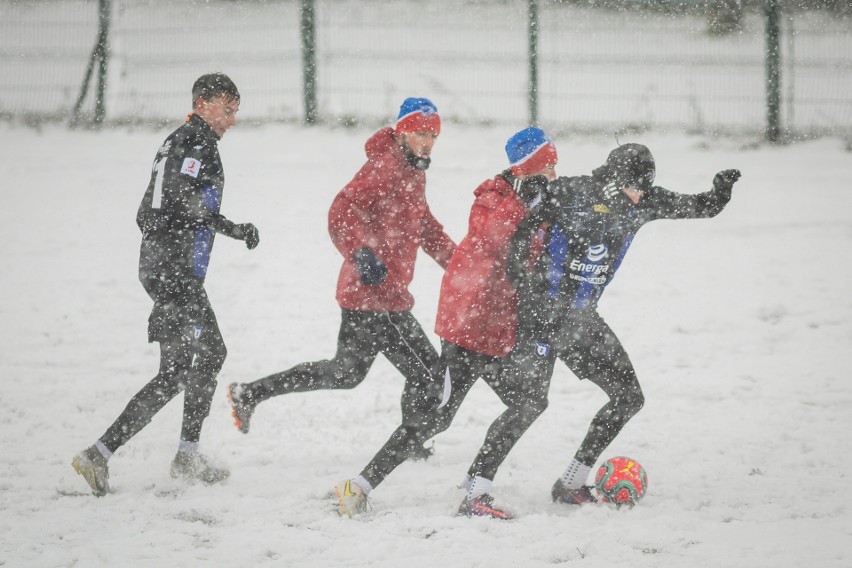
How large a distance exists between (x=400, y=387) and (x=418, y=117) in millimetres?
2326

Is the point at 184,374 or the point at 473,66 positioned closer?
the point at 184,374

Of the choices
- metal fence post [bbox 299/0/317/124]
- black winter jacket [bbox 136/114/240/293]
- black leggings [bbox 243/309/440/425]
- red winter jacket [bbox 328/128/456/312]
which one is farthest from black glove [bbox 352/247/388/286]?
metal fence post [bbox 299/0/317/124]

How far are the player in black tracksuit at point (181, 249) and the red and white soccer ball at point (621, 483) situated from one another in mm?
1981

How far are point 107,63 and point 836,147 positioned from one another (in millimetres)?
9010

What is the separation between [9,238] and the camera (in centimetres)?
920

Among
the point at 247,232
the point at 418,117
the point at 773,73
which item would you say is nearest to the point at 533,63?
the point at 773,73

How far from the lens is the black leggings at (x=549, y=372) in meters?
4.45

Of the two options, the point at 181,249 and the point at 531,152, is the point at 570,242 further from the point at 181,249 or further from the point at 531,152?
the point at 181,249

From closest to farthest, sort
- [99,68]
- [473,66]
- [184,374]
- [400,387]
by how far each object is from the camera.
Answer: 1. [184,374]
2. [400,387]
3. [99,68]
4. [473,66]

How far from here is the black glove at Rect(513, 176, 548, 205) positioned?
4324 millimetres

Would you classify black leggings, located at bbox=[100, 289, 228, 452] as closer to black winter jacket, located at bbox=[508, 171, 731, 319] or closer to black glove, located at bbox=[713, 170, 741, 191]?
black winter jacket, located at bbox=[508, 171, 731, 319]

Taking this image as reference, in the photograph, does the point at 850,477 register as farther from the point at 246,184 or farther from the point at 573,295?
the point at 246,184

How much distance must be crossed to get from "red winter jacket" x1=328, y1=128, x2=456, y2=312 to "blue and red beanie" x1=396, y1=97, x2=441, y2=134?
10 cm

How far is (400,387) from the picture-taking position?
6.60 meters
